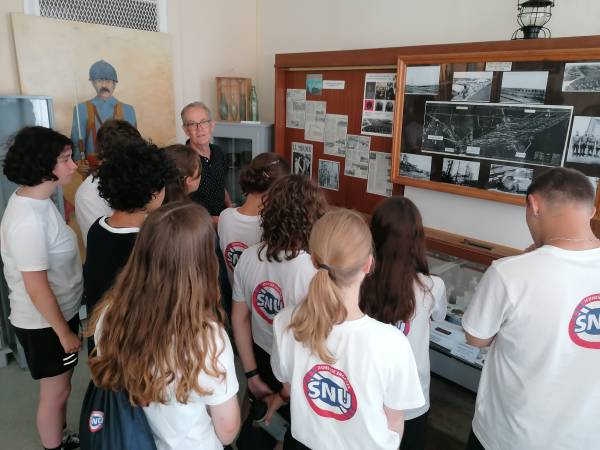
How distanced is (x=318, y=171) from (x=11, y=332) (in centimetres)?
232

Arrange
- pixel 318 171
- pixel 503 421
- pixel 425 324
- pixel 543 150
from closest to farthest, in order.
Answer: pixel 503 421
pixel 425 324
pixel 543 150
pixel 318 171

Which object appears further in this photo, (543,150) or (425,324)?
(543,150)

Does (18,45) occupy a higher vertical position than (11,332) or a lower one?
higher

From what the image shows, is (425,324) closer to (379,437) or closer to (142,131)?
(379,437)

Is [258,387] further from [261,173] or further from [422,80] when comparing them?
[422,80]

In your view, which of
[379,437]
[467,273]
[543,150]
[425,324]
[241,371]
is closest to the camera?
[379,437]

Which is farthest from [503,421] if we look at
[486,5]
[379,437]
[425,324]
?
[486,5]

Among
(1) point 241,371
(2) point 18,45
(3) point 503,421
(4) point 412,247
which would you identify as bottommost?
(1) point 241,371

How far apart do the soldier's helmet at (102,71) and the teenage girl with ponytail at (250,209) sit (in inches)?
72.0

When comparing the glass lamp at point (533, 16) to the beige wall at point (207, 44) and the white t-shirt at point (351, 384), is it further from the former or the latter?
the beige wall at point (207, 44)

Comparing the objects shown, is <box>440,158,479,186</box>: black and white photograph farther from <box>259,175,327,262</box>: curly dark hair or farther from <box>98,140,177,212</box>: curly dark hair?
<box>98,140,177,212</box>: curly dark hair

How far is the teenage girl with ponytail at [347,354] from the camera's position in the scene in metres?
1.05

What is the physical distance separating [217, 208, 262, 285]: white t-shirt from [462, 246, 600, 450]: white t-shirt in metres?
0.86

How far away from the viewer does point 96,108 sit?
9.78 ft
